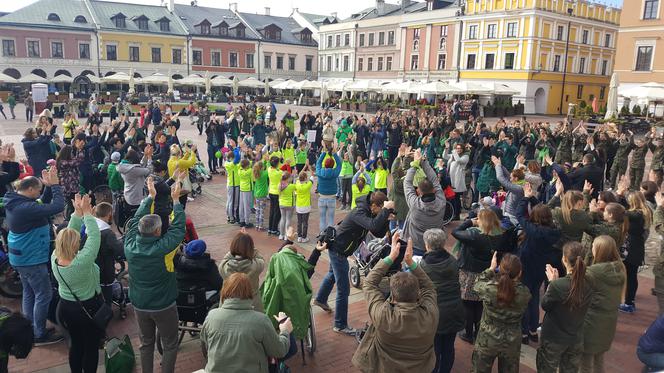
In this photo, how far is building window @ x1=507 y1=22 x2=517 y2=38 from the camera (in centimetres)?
4628

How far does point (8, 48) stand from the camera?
48.2 meters

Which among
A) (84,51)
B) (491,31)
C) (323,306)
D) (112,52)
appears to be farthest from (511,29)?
(323,306)

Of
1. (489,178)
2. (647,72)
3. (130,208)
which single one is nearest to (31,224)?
(130,208)

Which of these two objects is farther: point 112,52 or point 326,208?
point 112,52

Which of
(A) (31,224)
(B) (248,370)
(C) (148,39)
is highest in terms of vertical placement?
(C) (148,39)

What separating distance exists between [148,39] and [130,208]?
5194 cm

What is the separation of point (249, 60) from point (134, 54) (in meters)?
13.6

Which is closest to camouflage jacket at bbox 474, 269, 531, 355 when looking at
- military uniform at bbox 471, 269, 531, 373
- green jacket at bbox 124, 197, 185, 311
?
military uniform at bbox 471, 269, 531, 373

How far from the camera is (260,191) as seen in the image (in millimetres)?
10531

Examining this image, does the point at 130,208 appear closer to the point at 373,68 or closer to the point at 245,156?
the point at 245,156

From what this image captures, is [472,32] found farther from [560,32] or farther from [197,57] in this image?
A: [197,57]

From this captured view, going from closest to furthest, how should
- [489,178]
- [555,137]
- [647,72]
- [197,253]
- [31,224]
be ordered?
[197,253], [31,224], [489,178], [555,137], [647,72]

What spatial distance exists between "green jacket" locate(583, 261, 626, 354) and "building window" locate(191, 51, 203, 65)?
59.1 metres

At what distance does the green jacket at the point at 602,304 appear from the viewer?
16.1 ft
